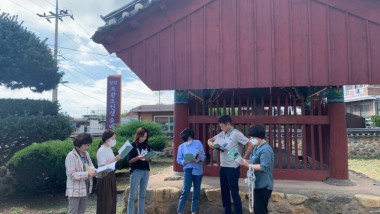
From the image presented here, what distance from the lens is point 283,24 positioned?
16.2ft

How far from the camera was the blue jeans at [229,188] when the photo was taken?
445 cm

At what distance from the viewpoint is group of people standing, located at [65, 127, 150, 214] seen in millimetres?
4000

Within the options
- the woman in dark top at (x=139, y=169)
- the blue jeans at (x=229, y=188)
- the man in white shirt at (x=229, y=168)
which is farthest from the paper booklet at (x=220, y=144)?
the woman in dark top at (x=139, y=169)

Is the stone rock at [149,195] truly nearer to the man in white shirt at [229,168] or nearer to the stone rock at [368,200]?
the man in white shirt at [229,168]

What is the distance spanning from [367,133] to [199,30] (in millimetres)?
14694

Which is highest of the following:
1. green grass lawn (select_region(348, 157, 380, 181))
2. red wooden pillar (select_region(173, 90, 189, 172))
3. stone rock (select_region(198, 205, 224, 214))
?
red wooden pillar (select_region(173, 90, 189, 172))

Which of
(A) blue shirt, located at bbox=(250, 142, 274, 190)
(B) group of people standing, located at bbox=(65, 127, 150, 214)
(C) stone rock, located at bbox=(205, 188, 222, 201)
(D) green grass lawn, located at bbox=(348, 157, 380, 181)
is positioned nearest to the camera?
(A) blue shirt, located at bbox=(250, 142, 274, 190)

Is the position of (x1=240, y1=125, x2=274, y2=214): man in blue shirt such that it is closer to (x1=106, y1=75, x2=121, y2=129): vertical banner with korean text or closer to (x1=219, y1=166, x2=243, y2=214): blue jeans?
(x1=219, y1=166, x2=243, y2=214): blue jeans

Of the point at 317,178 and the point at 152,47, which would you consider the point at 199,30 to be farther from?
the point at 317,178

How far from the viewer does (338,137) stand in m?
5.14

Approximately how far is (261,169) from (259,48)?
2.26 metres

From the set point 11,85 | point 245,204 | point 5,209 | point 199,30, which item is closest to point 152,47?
point 199,30

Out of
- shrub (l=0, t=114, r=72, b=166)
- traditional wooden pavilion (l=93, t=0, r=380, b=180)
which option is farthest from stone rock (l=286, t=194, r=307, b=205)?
shrub (l=0, t=114, r=72, b=166)

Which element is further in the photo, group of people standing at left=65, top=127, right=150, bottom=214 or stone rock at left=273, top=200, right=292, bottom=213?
stone rock at left=273, top=200, right=292, bottom=213
